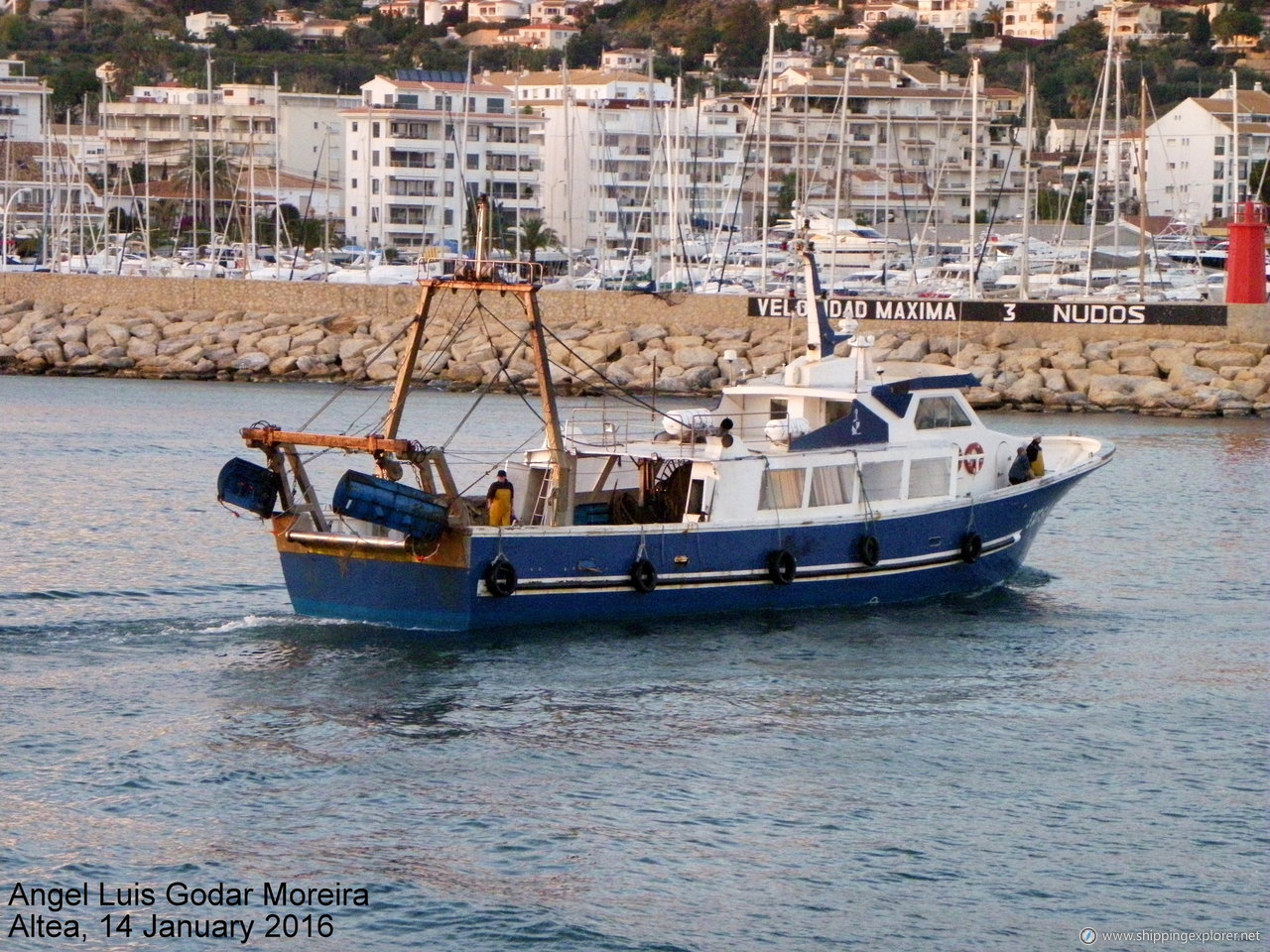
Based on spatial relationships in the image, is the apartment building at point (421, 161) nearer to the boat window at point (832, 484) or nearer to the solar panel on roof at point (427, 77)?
the solar panel on roof at point (427, 77)

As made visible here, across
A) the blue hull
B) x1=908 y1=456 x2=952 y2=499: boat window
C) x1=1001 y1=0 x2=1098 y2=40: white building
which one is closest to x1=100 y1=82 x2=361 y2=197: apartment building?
x1=908 y1=456 x2=952 y2=499: boat window

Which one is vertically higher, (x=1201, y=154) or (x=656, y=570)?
(x=1201, y=154)

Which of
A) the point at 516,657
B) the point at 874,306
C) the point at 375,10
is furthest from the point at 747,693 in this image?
the point at 375,10

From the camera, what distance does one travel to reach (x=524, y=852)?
15562mm

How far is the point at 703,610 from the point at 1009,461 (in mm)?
5392

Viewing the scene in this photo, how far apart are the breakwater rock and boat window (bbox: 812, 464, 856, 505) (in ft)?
74.5

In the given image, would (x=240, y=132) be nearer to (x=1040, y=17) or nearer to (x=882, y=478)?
(x=1040, y=17)

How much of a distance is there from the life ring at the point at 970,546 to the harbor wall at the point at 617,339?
21766 mm

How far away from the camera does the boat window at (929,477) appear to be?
24.6 meters

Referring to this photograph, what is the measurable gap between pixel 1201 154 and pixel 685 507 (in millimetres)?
87526

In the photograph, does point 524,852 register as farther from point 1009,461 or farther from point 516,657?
point 1009,461

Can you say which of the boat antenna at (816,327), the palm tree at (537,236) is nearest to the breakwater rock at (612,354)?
the boat antenna at (816,327)

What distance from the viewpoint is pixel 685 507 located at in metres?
23.3

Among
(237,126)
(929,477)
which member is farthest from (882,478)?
(237,126)
